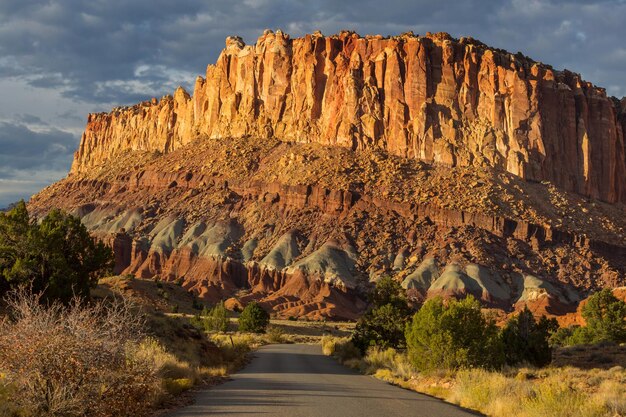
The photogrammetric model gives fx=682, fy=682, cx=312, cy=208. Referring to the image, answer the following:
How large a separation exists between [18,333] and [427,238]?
92.4 meters

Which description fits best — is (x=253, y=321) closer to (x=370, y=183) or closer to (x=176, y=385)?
(x=370, y=183)

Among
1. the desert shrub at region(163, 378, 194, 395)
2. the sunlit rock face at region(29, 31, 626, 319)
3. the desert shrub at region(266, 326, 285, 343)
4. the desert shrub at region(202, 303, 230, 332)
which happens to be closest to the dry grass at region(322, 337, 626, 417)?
the desert shrub at region(163, 378, 194, 395)

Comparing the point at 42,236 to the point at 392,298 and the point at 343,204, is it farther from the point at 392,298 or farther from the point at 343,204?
the point at 343,204

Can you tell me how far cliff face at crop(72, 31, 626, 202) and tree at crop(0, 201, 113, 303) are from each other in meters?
85.9

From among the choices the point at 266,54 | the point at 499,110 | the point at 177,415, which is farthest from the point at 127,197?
the point at 177,415

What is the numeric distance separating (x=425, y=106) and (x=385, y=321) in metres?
86.3

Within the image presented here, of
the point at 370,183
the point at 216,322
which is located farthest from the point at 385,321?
the point at 370,183

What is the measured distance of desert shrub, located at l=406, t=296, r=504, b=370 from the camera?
27.8 meters

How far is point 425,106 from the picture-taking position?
122 metres

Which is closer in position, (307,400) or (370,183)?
(307,400)

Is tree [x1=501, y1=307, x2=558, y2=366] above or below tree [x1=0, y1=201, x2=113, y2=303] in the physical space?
below

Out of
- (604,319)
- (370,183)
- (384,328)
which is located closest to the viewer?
(384,328)

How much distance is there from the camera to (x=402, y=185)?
110 metres

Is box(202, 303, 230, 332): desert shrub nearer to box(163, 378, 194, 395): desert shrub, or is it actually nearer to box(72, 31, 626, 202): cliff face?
box(163, 378, 194, 395): desert shrub
